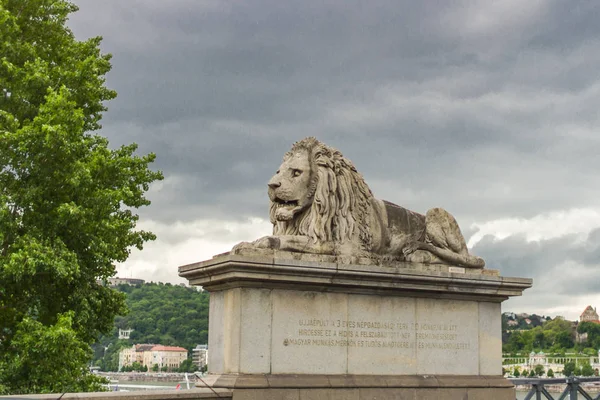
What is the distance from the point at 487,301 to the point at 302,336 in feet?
11.5

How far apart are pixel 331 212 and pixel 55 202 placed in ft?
A: 32.7

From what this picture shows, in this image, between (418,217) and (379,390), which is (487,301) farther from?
(379,390)

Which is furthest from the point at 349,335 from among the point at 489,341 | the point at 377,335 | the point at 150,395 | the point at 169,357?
the point at 169,357

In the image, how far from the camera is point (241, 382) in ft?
35.8

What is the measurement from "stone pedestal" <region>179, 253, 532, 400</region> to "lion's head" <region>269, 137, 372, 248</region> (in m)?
0.61

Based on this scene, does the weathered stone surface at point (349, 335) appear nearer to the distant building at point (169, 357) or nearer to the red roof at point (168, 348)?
the red roof at point (168, 348)

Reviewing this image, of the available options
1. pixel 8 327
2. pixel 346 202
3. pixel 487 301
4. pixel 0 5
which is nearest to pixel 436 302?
pixel 487 301

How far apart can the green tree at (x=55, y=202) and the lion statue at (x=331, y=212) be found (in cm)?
796

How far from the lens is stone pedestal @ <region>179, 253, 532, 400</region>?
36.7ft

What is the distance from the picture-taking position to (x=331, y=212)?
12.4 meters

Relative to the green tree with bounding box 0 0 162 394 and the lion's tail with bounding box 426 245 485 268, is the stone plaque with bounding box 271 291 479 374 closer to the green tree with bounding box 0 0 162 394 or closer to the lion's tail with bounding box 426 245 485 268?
the lion's tail with bounding box 426 245 485 268

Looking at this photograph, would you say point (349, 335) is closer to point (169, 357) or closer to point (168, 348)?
point (168, 348)

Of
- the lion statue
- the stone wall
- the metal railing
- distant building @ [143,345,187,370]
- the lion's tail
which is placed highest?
the lion statue

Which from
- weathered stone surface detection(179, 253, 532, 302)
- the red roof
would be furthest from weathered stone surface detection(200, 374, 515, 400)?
the red roof
